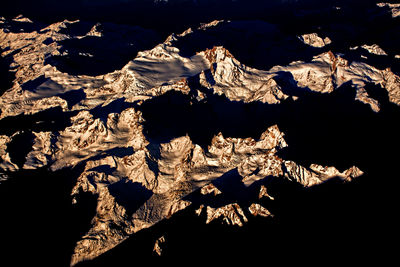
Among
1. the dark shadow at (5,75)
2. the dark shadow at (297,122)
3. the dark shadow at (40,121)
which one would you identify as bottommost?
the dark shadow at (5,75)

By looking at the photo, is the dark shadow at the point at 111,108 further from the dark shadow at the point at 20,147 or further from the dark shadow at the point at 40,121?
the dark shadow at the point at 20,147

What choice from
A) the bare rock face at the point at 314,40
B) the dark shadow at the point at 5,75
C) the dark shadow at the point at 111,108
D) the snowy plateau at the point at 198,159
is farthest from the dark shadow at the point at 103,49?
the bare rock face at the point at 314,40

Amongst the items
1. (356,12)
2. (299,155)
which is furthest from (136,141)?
(356,12)

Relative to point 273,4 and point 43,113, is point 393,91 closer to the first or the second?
point 43,113

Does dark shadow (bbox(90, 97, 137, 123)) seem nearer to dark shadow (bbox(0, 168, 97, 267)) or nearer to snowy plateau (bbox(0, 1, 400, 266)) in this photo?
snowy plateau (bbox(0, 1, 400, 266))

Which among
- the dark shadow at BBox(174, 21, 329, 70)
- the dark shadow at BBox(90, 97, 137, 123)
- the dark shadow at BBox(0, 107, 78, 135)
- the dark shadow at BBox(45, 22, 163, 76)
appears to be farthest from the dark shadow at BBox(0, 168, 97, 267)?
the dark shadow at BBox(174, 21, 329, 70)

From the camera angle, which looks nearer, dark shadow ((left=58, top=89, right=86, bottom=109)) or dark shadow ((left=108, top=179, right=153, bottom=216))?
dark shadow ((left=108, top=179, right=153, bottom=216))
